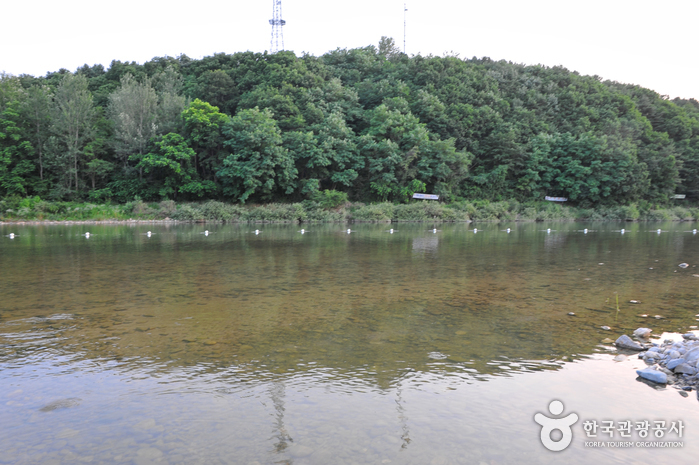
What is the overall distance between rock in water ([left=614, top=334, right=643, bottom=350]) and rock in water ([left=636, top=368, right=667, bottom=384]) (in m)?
1.02

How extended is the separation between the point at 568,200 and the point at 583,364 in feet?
197

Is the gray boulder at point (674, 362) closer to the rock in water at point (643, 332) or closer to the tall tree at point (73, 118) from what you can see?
the rock in water at point (643, 332)

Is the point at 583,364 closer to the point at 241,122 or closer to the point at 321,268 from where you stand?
the point at 321,268

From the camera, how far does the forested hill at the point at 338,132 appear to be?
4834 cm

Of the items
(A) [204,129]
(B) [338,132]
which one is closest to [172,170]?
(A) [204,129]

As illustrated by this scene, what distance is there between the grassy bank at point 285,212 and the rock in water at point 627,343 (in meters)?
39.4

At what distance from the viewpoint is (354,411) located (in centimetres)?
513

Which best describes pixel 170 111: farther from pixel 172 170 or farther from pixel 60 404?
pixel 60 404

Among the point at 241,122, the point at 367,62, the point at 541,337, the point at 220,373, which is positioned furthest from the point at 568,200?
the point at 220,373

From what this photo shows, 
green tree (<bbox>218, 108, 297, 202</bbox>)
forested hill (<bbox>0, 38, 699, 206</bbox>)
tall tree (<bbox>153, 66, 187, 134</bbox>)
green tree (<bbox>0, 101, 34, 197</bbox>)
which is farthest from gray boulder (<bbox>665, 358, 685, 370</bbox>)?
green tree (<bbox>0, 101, 34, 197</bbox>)

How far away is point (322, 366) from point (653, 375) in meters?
4.25

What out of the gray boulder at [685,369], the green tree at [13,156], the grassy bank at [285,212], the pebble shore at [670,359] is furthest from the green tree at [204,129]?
the gray boulder at [685,369]

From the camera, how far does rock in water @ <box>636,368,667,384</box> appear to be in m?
5.89

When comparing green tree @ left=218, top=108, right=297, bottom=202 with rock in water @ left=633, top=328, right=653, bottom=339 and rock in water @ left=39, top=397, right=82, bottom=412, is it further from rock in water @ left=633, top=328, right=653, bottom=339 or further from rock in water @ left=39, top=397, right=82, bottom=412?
rock in water @ left=39, top=397, right=82, bottom=412
